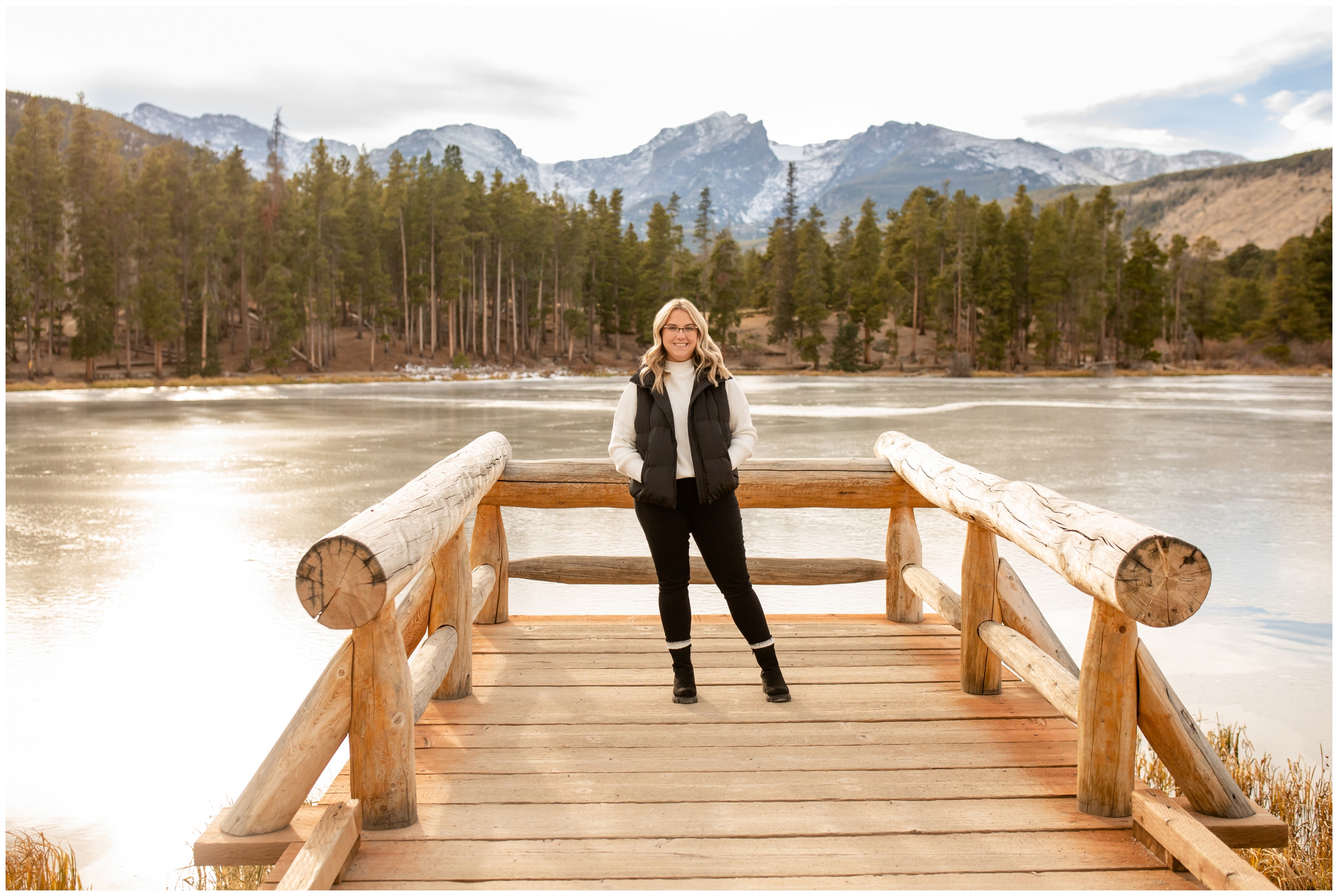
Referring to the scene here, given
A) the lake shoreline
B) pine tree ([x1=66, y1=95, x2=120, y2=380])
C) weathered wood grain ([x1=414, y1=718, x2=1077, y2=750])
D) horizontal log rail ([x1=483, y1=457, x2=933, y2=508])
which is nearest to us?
weathered wood grain ([x1=414, y1=718, x2=1077, y2=750])

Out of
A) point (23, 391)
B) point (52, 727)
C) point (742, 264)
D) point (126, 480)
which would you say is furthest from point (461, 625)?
point (742, 264)

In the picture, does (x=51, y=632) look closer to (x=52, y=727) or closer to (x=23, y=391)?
(x=52, y=727)

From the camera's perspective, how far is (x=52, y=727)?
5059 mm

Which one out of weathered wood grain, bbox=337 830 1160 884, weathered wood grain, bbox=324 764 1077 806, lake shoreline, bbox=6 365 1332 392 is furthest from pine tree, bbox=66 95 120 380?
weathered wood grain, bbox=337 830 1160 884

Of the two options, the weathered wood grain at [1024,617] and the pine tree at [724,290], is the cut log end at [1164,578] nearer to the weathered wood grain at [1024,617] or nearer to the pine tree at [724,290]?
the weathered wood grain at [1024,617]

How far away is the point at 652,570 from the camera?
4.96m

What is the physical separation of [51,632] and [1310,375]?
6691 cm

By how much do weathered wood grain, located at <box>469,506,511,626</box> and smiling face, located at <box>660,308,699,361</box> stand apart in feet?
5.16

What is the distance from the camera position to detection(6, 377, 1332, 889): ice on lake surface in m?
4.77

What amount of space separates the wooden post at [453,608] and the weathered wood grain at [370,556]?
26.0 inches

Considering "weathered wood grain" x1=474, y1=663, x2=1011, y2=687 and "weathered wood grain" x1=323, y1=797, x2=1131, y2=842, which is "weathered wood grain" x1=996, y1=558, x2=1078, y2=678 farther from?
"weathered wood grain" x1=323, y1=797, x2=1131, y2=842

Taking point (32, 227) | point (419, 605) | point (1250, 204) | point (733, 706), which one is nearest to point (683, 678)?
point (733, 706)

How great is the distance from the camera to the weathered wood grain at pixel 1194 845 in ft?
7.28

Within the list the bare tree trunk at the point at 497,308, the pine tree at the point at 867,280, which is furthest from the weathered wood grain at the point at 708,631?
the pine tree at the point at 867,280
